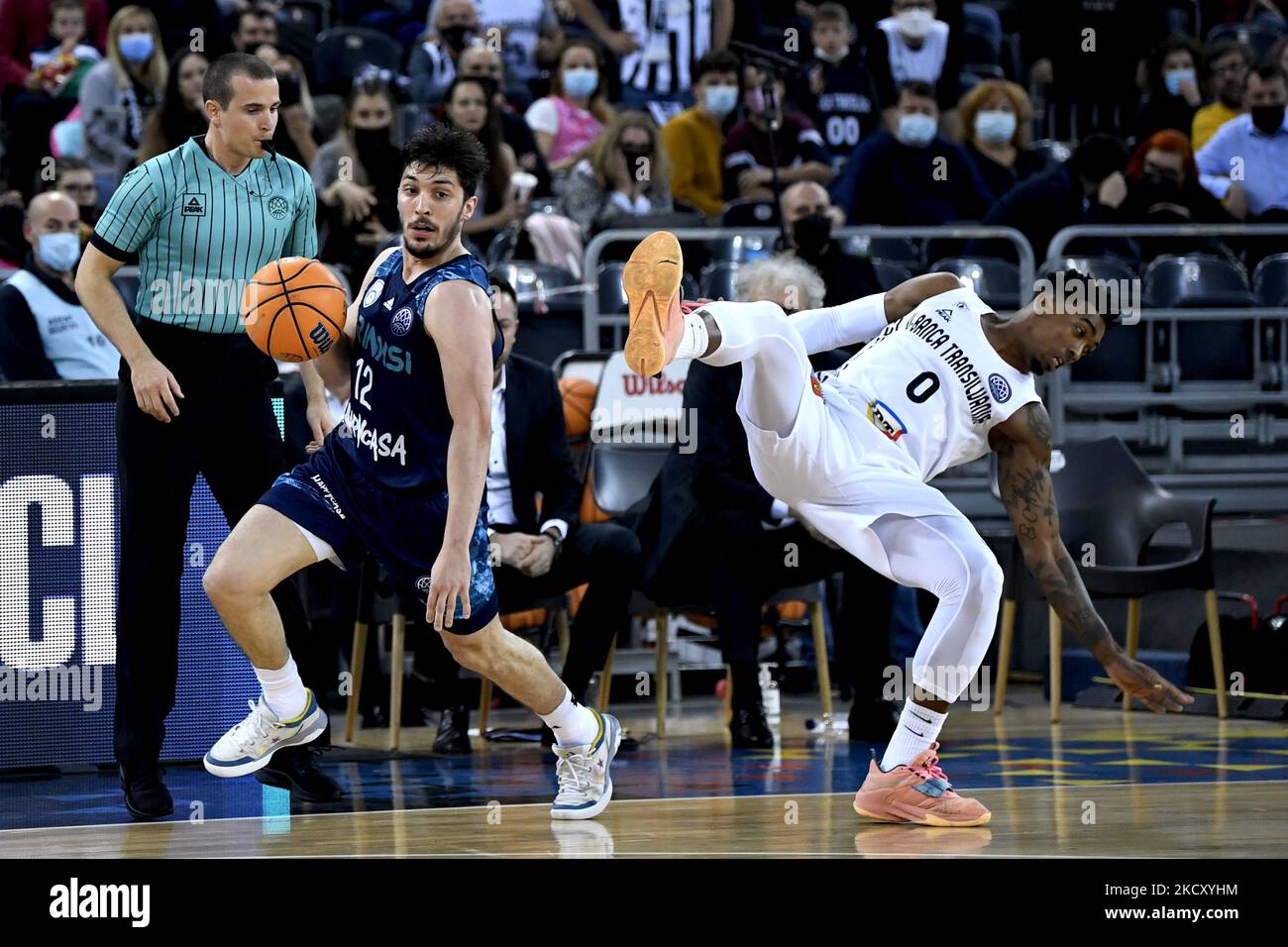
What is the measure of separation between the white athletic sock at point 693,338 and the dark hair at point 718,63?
7122 millimetres

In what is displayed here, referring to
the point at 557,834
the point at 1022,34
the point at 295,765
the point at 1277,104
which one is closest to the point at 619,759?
the point at 295,765

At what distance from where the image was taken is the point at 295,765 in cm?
592

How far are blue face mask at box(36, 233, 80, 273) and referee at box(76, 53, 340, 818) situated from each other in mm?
2760

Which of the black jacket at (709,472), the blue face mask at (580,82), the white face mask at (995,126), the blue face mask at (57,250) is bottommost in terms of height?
the black jacket at (709,472)

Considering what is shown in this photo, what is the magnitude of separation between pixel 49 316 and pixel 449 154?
3732 mm

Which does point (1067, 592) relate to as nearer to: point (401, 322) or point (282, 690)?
point (401, 322)

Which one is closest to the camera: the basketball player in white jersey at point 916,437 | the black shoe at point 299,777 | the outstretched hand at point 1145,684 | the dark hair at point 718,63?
the outstretched hand at point 1145,684

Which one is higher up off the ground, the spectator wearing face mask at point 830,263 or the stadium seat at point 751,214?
the stadium seat at point 751,214

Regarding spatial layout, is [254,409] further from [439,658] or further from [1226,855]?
[1226,855]

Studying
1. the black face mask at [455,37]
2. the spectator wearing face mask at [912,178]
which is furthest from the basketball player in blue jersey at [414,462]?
the black face mask at [455,37]

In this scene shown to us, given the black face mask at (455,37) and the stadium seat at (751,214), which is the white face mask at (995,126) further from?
the black face mask at (455,37)

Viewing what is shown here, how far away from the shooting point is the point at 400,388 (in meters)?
5.14

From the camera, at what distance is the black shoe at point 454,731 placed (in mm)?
7660

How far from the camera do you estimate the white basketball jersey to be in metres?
5.62
